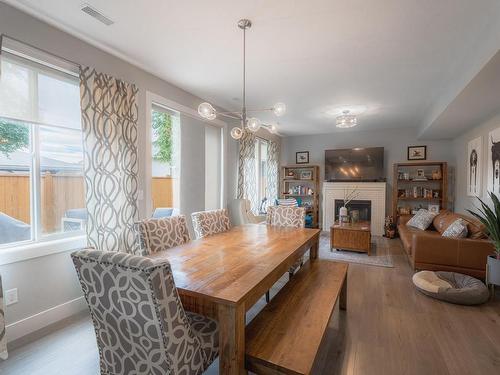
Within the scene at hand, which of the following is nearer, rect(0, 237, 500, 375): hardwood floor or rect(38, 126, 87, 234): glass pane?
rect(0, 237, 500, 375): hardwood floor

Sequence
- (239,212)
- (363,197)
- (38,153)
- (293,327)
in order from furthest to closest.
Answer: (363,197) → (239,212) → (38,153) → (293,327)

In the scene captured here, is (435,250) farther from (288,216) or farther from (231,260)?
(231,260)

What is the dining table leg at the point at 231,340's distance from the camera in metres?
1.25

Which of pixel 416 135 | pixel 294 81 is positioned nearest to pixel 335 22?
pixel 294 81

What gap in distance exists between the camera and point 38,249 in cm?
219

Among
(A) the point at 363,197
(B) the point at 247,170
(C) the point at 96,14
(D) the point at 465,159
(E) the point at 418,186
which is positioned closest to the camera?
(C) the point at 96,14

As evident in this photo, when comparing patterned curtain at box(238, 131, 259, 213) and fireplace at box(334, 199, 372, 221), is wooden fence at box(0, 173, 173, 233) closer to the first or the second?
patterned curtain at box(238, 131, 259, 213)

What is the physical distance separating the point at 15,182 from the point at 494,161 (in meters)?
5.54

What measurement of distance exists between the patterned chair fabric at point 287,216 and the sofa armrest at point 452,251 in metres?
1.53

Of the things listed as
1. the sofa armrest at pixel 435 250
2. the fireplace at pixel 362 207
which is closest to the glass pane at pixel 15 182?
the sofa armrest at pixel 435 250

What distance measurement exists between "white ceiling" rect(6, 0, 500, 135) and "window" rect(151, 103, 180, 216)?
51cm

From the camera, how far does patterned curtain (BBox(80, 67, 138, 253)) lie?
8.00 ft

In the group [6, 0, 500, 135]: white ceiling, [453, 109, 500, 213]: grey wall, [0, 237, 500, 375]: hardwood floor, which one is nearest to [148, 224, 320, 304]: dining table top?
[0, 237, 500, 375]: hardwood floor

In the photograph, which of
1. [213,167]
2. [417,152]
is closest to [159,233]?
[213,167]
